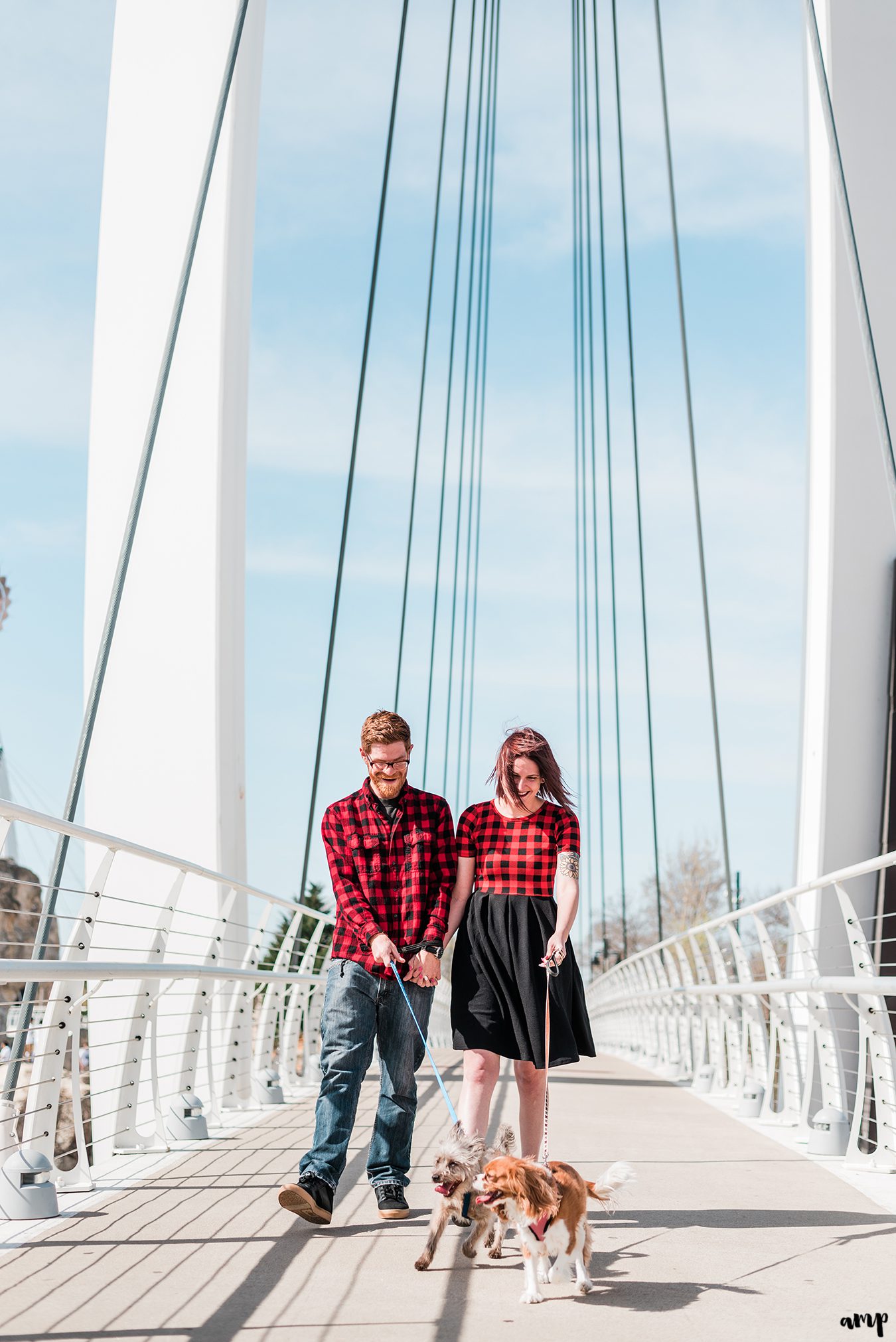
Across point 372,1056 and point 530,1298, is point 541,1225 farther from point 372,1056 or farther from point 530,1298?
point 372,1056

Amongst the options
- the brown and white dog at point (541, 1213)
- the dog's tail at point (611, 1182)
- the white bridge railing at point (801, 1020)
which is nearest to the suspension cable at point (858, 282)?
the white bridge railing at point (801, 1020)

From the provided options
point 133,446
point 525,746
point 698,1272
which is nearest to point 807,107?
point 133,446

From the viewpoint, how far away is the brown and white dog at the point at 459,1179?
315 centimetres

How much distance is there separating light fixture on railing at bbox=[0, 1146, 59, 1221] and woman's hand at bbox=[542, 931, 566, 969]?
144cm

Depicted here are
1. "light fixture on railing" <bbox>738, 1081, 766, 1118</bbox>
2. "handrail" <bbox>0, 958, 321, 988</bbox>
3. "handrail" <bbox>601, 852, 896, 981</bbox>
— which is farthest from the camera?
"light fixture on railing" <bbox>738, 1081, 766, 1118</bbox>

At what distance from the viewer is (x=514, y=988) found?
3832 mm

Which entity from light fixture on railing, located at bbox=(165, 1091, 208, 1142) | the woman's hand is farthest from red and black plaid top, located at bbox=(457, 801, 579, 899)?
light fixture on railing, located at bbox=(165, 1091, 208, 1142)

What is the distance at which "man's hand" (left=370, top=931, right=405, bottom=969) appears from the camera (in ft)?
12.4

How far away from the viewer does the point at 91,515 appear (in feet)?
28.8

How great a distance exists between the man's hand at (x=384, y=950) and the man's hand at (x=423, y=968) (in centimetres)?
4

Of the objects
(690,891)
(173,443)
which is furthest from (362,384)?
(690,891)

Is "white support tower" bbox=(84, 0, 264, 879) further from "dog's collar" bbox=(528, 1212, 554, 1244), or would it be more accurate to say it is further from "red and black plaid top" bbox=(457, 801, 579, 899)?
"dog's collar" bbox=(528, 1212, 554, 1244)

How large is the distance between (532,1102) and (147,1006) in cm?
175

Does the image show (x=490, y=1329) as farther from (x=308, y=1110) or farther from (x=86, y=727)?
(x=308, y=1110)
